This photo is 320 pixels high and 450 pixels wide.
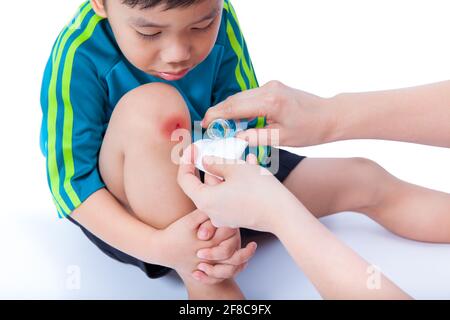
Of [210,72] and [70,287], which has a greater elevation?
[210,72]

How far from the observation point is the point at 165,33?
3.59 feet

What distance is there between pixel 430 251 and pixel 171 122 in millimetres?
Result: 527

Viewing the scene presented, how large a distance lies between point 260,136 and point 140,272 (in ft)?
1.10

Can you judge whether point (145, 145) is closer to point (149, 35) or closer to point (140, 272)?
point (149, 35)

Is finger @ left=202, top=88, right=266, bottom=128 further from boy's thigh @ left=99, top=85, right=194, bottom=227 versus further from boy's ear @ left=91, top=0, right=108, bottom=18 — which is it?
boy's ear @ left=91, top=0, right=108, bottom=18

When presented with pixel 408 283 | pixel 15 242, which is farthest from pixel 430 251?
pixel 15 242

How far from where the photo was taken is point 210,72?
4.32 ft

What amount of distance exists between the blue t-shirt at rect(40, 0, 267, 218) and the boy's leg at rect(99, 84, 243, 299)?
0.12ft

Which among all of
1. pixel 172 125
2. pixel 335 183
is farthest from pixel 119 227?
pixel 335 183

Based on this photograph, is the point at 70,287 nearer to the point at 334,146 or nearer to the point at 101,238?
the point at 101,238

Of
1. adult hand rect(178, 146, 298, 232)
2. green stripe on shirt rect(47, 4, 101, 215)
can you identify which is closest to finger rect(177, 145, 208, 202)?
adult hand rect(178, 146, 298, 232)

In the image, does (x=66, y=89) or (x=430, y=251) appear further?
(x=430, y=251)

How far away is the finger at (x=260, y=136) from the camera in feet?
3.74

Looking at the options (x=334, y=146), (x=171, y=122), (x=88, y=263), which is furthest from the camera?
(x=334, y=146)
